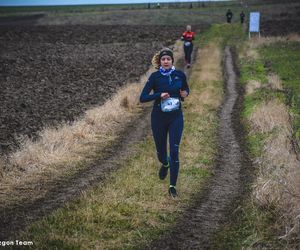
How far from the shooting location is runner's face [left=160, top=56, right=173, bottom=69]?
31.3 ft

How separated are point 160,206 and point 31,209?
2.33m

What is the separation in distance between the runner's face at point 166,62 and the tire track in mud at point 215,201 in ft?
8.45

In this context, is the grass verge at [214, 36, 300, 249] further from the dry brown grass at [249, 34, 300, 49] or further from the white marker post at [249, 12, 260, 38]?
the white marker post at [249, 12, 260, 38]

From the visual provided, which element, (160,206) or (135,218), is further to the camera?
(160,206)

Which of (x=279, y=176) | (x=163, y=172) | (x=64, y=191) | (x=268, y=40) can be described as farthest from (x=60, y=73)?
(x=279, y=176)

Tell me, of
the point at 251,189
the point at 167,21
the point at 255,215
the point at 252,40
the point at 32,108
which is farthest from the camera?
the point at 167,21

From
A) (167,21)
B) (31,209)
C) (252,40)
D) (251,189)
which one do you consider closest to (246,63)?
(252,40)

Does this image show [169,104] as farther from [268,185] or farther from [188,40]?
[188,40]

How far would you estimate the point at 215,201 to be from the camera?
374 inches

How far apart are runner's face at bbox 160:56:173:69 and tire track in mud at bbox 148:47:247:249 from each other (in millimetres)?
2574

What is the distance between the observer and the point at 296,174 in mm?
8969

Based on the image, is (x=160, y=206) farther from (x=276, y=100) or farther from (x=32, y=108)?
(x=32, y=108)

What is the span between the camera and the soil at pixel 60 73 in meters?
17.8

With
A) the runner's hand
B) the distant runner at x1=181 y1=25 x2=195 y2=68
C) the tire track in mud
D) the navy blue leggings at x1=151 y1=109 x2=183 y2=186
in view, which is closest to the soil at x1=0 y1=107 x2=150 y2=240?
the navy blue leggings at x1=151 y1=109 x2=183 y2=186
